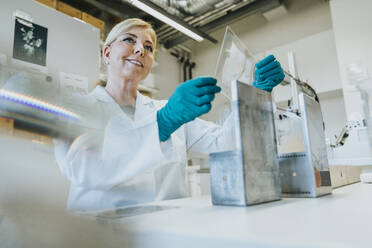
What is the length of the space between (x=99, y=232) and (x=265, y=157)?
398 millimetres

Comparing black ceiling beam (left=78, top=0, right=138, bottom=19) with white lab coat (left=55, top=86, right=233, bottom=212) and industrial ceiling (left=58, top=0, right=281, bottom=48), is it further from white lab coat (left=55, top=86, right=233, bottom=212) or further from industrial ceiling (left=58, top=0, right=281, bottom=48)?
white lab coat (left=55, top=86, right=233, bottom=212)

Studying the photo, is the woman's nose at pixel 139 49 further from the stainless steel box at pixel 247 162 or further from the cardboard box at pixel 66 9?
the cardboard box at pixel 66 9

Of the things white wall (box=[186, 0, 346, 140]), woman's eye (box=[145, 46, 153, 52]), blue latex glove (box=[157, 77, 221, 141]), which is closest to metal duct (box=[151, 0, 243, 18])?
white wall (box=[186, 0, 346, 140])

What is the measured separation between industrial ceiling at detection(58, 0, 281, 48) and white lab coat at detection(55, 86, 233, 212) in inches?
80.4

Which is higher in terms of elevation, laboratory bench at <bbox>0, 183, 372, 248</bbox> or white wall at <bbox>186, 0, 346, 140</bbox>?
white wall at <bbox>186, 0, 346, 140</bbox>

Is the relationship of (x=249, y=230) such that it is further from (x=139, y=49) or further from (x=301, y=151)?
(x=139, y=49)

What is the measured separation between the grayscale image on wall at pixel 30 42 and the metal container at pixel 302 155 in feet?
3.71

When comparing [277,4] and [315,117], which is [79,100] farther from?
[277,4]

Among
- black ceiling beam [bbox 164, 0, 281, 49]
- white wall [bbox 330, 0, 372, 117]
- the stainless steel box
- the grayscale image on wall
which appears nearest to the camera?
the stainless steel box

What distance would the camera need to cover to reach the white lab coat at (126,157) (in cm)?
33

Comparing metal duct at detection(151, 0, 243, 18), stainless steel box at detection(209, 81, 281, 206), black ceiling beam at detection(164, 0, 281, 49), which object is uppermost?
black ceiling beam at detection(164, 0, 281, 49)

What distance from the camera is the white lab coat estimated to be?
33cm

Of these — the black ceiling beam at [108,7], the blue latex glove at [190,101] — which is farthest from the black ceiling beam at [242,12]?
the blue latex glove at [190,101]

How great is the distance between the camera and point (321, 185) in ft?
2.19
